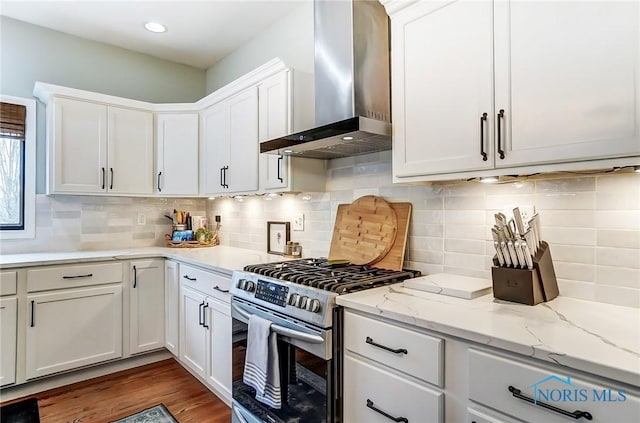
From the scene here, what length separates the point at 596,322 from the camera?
117 centimetres

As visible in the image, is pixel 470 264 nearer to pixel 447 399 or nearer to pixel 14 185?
pixel 447 399

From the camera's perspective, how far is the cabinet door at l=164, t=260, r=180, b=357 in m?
2.87

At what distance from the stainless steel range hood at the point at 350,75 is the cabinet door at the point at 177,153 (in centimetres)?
151

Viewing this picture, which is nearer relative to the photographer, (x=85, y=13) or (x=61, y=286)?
(x=61, y=286)

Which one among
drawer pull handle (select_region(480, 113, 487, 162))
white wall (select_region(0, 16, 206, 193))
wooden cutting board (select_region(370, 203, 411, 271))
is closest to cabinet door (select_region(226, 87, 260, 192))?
wooden cutting board (select_region(370, 203, 411, 271))

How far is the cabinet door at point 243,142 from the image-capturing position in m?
2.62

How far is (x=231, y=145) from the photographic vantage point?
287cm

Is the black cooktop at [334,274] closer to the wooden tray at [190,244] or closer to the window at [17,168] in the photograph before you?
the wooden tray at [190,244]

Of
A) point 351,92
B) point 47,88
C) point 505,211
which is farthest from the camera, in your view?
point 47,88

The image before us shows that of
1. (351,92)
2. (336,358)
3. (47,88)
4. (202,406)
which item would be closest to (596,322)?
(336,358)

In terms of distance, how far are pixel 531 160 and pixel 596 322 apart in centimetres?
57

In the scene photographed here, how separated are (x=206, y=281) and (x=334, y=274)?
106cm

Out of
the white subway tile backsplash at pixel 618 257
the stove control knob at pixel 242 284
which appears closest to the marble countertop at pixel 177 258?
the stove control knob at pixel 242 284

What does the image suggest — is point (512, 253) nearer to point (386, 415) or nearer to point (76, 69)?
point (386, 415)
